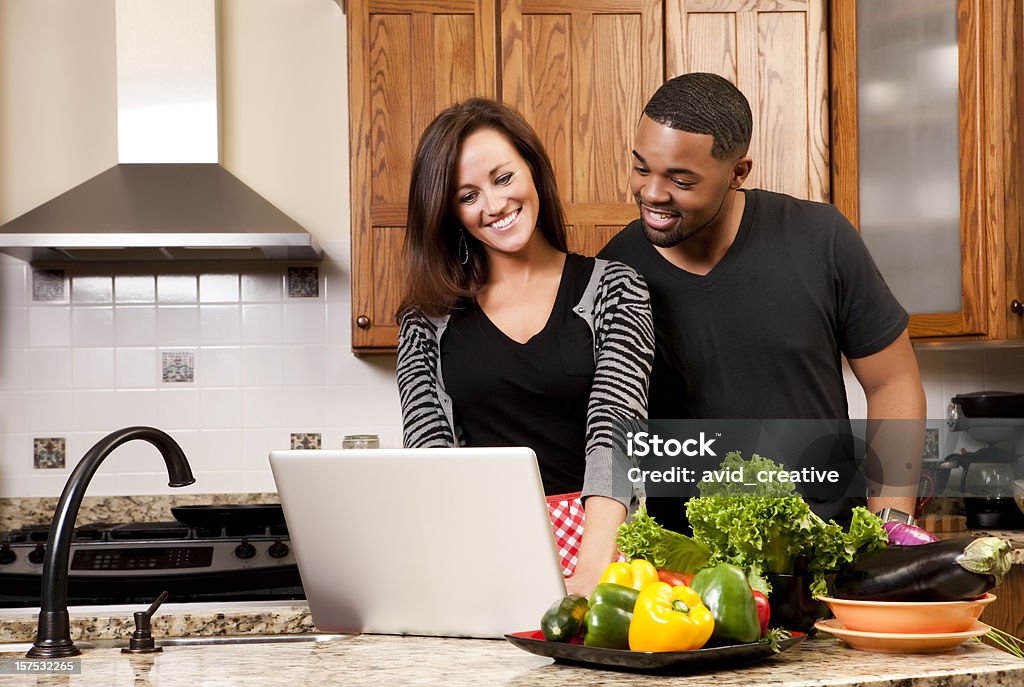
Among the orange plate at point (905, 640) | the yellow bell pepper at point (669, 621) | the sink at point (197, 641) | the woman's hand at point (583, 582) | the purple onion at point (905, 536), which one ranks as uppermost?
the purple onion at point (905, 536)

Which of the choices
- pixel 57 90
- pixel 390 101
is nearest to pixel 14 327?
pixel 57 90

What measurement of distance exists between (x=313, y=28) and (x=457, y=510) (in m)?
2.28

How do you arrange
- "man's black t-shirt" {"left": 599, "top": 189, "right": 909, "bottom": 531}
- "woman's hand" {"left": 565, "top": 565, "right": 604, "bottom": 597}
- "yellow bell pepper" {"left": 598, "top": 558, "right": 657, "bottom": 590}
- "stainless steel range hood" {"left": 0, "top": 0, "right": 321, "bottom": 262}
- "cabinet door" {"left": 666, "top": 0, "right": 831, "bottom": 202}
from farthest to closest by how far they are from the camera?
"cabinet door" {"left": 666, "top": 0, "right": 831, "bottom": 202}
"stainless steel range hood" {"left": 0, "top": 0, "right": 321, "bottom": 262}
"man's black t-shirt" {"left": 599, "top": 189, "right": 909, "bottom": 531}
"woman's hand" {"left": 565, "top": 565, "right": 604, "bottom": 597}
"yellow bell pepper" {"left": 598, "top": 558, "right": 657, "bottom": 590}

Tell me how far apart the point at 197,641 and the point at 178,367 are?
181cm

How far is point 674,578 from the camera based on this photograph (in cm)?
120

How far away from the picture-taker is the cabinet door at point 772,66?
2.90m

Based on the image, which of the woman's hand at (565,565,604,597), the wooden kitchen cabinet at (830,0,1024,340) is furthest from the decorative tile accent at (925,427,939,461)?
the woman's hand at (565,565,604,597)

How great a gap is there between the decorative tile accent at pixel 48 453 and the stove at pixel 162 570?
55 cm

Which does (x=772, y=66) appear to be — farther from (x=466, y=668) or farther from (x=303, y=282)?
(x=466, y=668)

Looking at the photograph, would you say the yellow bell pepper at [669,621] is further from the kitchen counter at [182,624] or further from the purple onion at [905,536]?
the kitchen counter at [182,624]

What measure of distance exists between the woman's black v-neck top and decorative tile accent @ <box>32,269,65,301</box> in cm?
185

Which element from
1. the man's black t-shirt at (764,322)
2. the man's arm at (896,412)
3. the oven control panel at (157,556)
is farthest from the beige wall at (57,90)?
the man's arm at (896,412)

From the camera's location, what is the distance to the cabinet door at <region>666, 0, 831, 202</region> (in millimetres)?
2896

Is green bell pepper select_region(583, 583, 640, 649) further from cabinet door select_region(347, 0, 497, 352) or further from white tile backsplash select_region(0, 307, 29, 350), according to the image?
white tile backsplash select_region(0, 307, 29, 350)
